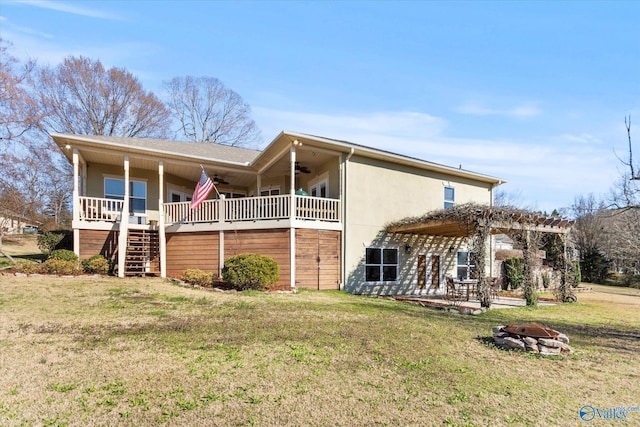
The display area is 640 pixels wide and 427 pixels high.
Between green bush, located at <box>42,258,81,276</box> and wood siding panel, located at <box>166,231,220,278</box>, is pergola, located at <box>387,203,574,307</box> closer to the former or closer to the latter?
wood siding panel, located at <box>166,231,220,278</box>

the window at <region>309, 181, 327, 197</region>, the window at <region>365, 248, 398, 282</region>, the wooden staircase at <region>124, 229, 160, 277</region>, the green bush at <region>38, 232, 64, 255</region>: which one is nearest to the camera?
the wooden staircase at <region>124, 229, 160, 277</region>

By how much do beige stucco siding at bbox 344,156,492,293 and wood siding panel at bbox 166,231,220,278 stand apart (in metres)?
4.71

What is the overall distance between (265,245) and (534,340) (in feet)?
27.6

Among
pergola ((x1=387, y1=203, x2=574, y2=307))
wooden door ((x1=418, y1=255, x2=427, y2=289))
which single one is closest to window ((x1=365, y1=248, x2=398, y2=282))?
wooden door ((x1=418, y1=255, x2=427, y2=289))

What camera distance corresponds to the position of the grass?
346cm

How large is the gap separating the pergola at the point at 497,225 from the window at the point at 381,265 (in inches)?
59.4

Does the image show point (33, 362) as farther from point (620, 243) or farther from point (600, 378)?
point (620, 243)

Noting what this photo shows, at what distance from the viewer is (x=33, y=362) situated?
4477mm

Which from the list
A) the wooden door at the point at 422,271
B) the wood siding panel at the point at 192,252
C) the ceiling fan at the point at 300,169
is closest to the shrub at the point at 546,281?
the wooden door at the point at 422,271

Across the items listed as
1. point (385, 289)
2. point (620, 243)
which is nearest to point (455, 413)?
point (385, 289)

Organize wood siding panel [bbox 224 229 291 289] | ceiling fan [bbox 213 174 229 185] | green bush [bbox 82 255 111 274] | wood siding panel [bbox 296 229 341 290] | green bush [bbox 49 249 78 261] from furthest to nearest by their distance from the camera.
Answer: ceiling fan [bbox 213 174 229 185] < wood siding panel [bbox 296 229 341 290] < wood siding panel [bbox 224 229 291 289] < green bush [bbox 82 255 111 274] < green bush [bbox 49 249 78 261]

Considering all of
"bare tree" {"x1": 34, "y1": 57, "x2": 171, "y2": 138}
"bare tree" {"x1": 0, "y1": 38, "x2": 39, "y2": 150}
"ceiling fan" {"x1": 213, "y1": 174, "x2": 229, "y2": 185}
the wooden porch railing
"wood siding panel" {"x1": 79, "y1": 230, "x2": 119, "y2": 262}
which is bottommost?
"wood siding panel" {"x1": 79, "y1": 230, "x2": 119, "y2": 262}

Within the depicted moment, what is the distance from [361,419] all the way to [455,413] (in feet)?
3.10

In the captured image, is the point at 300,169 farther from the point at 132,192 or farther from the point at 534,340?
the point at 534,340
